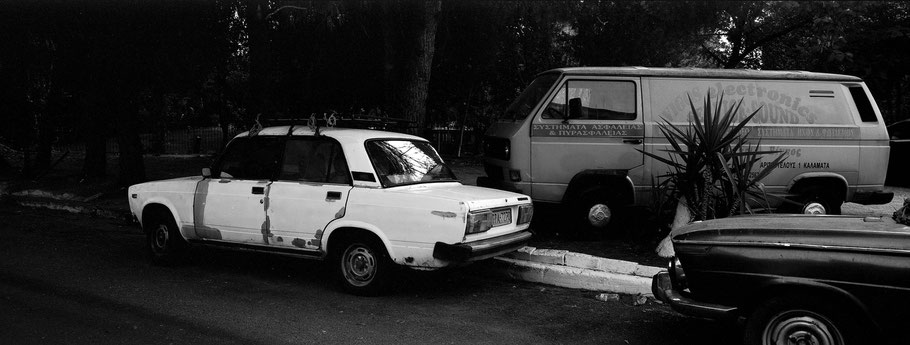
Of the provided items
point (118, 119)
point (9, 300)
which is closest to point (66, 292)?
point (9, 300)

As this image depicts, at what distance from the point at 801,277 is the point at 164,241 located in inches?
244

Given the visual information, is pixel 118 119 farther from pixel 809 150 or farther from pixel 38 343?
pixel 809 150

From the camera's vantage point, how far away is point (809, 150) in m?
8.77

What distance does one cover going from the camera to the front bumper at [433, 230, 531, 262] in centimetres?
589

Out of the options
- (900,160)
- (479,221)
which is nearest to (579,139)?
(479,221)

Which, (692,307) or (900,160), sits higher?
(900,160)

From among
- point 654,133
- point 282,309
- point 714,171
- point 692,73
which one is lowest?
point 282,309

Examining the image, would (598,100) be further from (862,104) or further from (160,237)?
(160,237)

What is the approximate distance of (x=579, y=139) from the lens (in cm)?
862

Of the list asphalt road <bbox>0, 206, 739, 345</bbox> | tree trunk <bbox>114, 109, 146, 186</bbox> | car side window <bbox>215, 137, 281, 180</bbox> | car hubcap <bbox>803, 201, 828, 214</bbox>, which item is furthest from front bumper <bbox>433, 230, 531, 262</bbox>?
tree trunk <bbox>114, 109, 146, 186</bbox>

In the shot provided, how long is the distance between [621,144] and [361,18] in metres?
7.60

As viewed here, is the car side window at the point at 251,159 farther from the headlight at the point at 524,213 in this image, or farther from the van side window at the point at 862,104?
the van side window at the point at 862,104

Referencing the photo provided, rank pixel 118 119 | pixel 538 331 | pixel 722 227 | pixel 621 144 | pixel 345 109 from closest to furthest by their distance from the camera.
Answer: pixel 722 227, pixel 538 331, pixel 621 144, pixel 118 119, pixel 345 109

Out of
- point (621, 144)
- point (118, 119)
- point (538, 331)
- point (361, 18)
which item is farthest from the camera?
point (361, 18)
